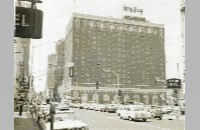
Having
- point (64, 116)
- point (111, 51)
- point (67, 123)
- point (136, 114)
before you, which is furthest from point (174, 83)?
point (67, 123)

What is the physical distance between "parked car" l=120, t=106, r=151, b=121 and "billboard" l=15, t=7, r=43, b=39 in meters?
10.4

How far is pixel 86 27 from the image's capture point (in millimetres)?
15438

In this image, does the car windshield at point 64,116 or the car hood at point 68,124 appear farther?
the car windshield at point 64,116

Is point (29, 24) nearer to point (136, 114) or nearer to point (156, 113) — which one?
point (136, 114)

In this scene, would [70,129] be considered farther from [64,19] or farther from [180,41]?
[180,41]

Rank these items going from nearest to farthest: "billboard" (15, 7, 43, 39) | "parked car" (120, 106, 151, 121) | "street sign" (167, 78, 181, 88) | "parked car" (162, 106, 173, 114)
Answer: "billboard" (15, 7, 43, 39) → "street sign" (167, 78, 181, 88) → "parked car" (120, 106, 151, 121) → "parked car" (162, 106, 173, 114)

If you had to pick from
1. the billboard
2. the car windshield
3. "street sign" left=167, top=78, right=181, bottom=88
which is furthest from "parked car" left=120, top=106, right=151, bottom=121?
the billboard

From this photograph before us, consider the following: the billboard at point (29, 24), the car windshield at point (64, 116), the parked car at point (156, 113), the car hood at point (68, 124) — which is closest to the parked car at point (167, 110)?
the parked car at point (156, 113)

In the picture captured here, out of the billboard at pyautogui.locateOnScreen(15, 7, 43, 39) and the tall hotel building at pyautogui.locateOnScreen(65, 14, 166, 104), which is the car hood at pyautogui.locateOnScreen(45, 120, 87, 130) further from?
the billboard at pyautogui.locateOnScreen(15, 7, 43, 39)

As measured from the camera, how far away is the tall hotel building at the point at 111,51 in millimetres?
14414

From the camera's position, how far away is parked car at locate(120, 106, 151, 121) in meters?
18.0

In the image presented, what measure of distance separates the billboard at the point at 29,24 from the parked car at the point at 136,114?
10436 millimetres

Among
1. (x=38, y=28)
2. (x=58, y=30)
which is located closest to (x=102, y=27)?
(x=58, y=30)

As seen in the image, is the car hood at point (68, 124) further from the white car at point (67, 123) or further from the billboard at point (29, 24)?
the billboard at point (29, 24)
